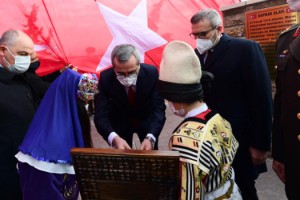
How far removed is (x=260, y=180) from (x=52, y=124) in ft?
9.25

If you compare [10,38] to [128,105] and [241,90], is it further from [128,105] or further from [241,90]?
[241,90]

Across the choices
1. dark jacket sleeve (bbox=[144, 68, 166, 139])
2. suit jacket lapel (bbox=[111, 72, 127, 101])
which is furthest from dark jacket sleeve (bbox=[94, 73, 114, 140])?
dark jacket sleeve (bbox=[144, 68, 166, 139])

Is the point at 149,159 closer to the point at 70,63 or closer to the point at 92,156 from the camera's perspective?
the point at 92,156

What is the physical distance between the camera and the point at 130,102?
2.49 meters

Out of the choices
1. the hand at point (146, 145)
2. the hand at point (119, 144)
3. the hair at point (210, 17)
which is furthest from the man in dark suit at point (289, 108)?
the hand at point (119, 144)

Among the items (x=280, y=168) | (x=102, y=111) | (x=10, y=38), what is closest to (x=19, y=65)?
(x=10, y=38)

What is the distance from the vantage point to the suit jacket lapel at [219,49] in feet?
7.42

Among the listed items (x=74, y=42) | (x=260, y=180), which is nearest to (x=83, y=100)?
(x=74, y=42)

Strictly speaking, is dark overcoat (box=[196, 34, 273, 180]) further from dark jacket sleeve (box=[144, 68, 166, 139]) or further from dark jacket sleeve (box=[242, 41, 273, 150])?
dark jacket sleeve (box=[144, 68, 166, 139])

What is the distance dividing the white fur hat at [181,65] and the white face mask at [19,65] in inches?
58.9

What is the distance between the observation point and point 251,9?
3758mm

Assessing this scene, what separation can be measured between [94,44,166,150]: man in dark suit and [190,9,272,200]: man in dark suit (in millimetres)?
466

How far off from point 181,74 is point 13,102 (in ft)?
4.77

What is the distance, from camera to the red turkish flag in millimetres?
2994
